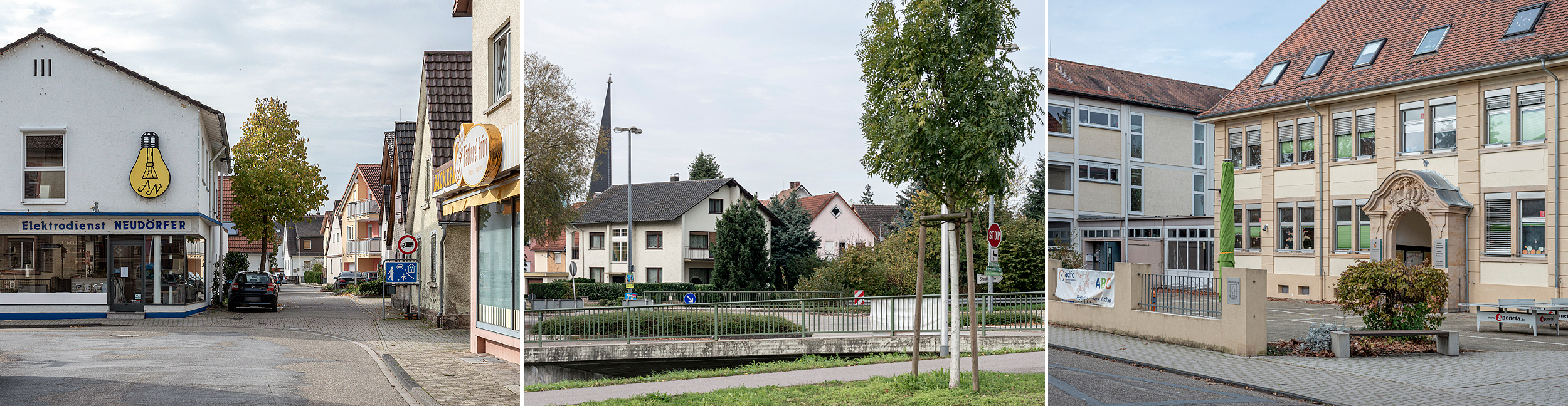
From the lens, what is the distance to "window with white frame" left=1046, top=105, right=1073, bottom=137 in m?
3.70

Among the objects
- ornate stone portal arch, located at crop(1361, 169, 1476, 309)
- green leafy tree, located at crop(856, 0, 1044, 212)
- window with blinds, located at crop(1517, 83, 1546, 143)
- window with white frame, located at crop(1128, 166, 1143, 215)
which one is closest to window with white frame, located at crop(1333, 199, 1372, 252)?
ornate stone portal arch, located at crop(1361, 169, 1476, 309)

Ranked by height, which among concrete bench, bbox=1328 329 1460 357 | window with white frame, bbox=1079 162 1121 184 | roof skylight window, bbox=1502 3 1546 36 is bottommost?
concrete bench, bbox=1328 329 1460 357

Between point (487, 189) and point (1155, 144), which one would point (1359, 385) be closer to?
Result: point (1155, 144)

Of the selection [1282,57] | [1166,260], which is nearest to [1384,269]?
[1166,260]

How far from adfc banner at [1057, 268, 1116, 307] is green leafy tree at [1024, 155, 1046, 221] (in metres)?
9.55

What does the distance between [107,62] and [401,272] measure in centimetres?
969

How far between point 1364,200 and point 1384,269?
30.3 feet

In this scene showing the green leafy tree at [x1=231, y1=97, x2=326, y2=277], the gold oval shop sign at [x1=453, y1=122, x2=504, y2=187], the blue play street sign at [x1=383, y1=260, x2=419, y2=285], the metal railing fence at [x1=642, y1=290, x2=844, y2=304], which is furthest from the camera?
the green leafy tree at [x1=231, y1=97, x2=326, y2=277]

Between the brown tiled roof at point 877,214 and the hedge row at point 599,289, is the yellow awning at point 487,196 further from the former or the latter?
the brown tiled roof at point 877,214

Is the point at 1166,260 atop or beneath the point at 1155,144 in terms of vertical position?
beneath

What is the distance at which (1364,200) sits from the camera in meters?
20.0

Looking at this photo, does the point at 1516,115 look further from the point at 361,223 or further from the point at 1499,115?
the point at 361,223

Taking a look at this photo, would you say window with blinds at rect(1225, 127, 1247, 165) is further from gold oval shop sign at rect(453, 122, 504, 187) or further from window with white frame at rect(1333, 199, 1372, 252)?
gold oval shop sign at rect(453, 122, 504, 187)

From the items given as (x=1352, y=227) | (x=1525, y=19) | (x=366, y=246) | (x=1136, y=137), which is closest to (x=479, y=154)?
(x=1136, y=137)
